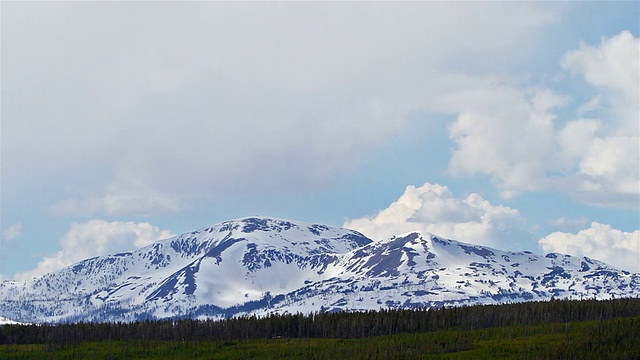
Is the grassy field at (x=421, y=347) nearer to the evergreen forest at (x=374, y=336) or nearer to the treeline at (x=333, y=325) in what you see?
the evergreen forest at (x=374, y=336)

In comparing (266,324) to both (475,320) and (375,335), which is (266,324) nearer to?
(375,335)

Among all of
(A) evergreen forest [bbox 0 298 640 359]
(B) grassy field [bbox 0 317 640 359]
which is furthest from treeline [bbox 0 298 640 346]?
(B) grassy field [bbox 0 317 640 359]

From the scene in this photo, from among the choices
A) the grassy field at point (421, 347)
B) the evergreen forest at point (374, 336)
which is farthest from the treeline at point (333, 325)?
the grassy field at point (421, 347)

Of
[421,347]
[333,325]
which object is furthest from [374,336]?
[421,347]

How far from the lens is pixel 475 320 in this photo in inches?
6954

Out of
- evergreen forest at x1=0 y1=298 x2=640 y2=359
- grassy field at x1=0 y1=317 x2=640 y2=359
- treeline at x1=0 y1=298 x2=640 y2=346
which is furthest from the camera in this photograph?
treeline at x1=0 y1=298 x2=640 y2=346

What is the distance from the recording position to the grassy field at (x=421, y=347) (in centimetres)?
12288

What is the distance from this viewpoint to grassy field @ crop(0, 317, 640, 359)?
12288cm

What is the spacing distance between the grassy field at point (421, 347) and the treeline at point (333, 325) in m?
12.1

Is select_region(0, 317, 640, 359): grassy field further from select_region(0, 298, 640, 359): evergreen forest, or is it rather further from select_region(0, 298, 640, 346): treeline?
select_region(0, 298, 640, 346): treeline

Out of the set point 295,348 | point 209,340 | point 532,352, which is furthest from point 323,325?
point 532,352

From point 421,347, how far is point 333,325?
146 feet

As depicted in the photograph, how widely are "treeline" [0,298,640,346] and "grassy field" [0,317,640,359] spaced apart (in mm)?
12063

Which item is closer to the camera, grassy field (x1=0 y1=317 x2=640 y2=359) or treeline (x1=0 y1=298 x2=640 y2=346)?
grassy field (x1=0 y1=317 x2=640 y2=359)
